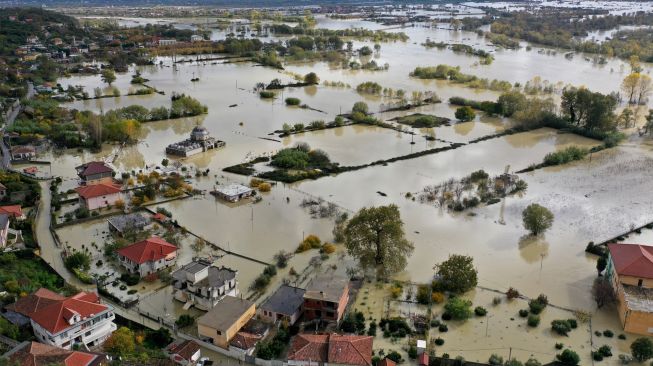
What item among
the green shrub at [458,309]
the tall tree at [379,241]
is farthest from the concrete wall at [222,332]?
the green shrub at [458,309]

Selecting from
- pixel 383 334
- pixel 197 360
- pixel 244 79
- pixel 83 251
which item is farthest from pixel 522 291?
pixel 244 79

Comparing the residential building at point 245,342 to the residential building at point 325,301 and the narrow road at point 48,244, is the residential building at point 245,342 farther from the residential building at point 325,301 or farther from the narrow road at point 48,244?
the narrow road at point 48,244

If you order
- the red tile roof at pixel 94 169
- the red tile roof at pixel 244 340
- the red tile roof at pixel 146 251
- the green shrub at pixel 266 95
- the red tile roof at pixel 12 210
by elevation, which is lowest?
the red tile roof at pixel 244 340

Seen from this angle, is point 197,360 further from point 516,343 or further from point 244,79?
point 244,79

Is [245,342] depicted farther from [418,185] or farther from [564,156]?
[564,156]

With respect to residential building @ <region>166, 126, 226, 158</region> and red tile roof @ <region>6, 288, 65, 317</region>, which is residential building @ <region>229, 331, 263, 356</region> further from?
residential building @ <region>166, 126, 226, 158</region>

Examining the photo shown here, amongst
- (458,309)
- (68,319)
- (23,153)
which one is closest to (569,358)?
(458,309)
